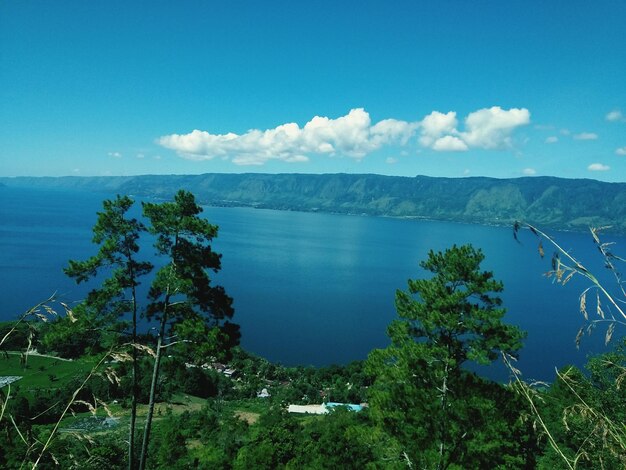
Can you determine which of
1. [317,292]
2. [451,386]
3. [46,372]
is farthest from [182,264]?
[317,292]

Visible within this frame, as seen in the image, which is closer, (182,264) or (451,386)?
(451,386)

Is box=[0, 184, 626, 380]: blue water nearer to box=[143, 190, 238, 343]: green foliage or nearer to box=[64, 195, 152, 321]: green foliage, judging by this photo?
box=[143, 190, 238, 343]: green foliage

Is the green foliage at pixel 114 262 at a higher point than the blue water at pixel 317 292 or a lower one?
higher

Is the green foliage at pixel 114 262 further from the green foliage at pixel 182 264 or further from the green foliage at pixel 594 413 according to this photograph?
the green foliage at pixel 594 413

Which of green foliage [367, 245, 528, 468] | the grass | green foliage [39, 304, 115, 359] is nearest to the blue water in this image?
the grass

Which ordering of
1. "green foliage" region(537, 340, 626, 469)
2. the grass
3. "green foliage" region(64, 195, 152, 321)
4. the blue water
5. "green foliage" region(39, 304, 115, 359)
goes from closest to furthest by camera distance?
"green foliage" region(537, 340, 626, 469) → "green foliage" region(39, 304, 115, 359) → "green foliage" region(64, 195, 152, 321) → the grass → the blue water

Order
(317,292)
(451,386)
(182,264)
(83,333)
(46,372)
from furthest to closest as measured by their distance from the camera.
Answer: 1. (317,292)
2. (46,372)
3. (182,264)
4. (83,333)
5. (451,386)

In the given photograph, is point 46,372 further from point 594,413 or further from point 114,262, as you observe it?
point 594,413

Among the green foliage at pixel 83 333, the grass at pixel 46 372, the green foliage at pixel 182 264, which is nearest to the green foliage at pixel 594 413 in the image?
the green foliage at pixel 182 264

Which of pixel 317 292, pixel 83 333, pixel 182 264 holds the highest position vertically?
pixel 182 264

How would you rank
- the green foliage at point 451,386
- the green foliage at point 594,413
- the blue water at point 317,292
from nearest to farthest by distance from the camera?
1. the green foliage at point 594,413
2. the green foliage at point 451,386
3. the blue water at point 317,292

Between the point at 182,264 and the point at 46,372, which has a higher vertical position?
the point at 182,264
